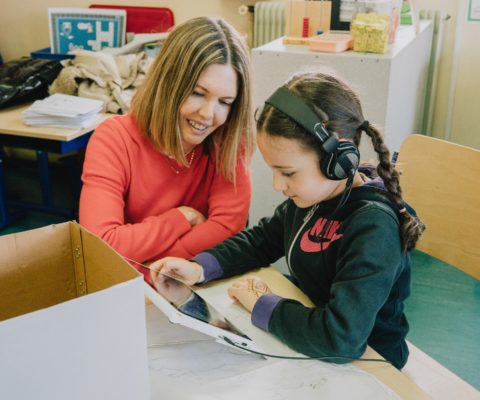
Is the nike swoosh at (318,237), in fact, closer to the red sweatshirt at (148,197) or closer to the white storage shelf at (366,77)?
the red sweatshirt at (148,197)

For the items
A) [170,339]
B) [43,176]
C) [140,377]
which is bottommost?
[43,176]

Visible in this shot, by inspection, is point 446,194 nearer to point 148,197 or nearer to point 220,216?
point 220,216

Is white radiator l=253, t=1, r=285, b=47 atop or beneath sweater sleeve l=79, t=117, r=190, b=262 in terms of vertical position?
atop

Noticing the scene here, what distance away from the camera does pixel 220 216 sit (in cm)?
133

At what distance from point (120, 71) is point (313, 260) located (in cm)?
220

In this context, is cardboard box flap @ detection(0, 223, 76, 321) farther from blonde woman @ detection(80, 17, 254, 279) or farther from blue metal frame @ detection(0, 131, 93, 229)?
blue metal frame @ detection(0, 131, 93, 229)

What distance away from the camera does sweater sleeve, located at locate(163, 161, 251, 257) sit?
127 cm

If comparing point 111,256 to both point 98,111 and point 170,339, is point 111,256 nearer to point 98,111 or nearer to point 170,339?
point 170,339

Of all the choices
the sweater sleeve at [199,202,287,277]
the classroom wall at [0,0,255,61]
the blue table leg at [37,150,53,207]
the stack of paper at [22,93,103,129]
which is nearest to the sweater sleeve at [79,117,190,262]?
the sweater sleeve at [199,202,287,277]

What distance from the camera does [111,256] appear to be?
694mm

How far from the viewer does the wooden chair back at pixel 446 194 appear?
1190 millimetres

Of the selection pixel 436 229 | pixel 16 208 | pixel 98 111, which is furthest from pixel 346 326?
pixel 16 208

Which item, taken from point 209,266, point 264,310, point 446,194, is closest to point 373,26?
point 446,194

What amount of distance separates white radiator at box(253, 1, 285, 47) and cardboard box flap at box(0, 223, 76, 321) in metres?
2.71
